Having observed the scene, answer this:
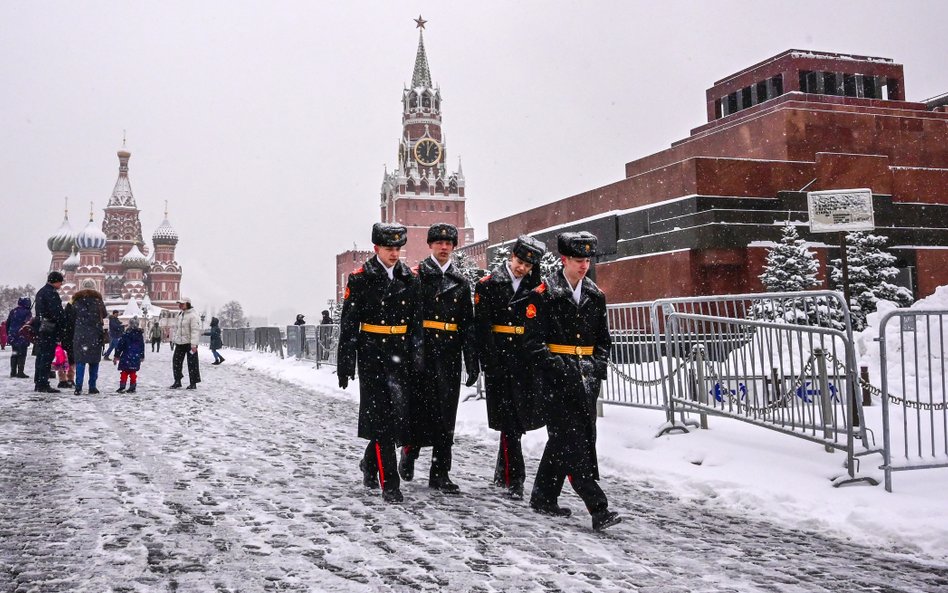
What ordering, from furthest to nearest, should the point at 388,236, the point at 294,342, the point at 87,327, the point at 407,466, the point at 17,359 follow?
the point at 294,342 → the point at 17,359 → the point at 87,327 → the point at 407,466 → the point at 388,236

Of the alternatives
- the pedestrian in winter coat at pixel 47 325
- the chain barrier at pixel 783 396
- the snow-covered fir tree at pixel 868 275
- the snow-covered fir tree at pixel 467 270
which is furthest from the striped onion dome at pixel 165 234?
the chain barrier at pixel 783 396

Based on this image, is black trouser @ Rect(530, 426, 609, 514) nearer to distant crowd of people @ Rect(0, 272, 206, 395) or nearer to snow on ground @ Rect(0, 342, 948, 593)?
snow on ground @ Rect(0, 342, 948, 593)

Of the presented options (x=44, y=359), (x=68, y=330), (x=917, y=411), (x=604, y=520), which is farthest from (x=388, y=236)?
(x=44, y=359)

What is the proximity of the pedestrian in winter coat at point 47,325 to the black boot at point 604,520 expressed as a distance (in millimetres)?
11784

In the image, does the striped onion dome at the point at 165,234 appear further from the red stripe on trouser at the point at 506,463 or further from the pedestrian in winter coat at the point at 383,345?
the red stripe on trouser at the point at 506,463

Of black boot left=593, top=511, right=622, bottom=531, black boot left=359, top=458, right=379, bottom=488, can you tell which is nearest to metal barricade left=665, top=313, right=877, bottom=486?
black boot left=593, top=511, right=622, bottom=531

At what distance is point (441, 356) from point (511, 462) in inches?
40.6

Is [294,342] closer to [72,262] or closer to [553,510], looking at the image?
[553,510]

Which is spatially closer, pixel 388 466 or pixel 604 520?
pixel 604 520

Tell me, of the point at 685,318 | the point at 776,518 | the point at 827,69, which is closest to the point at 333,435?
the point at 685,318

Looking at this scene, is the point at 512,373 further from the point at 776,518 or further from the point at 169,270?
the point at 169,270

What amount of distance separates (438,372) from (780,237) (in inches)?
861

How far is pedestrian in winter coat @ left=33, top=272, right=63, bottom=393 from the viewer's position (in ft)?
43.1

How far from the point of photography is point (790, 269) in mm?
21719
